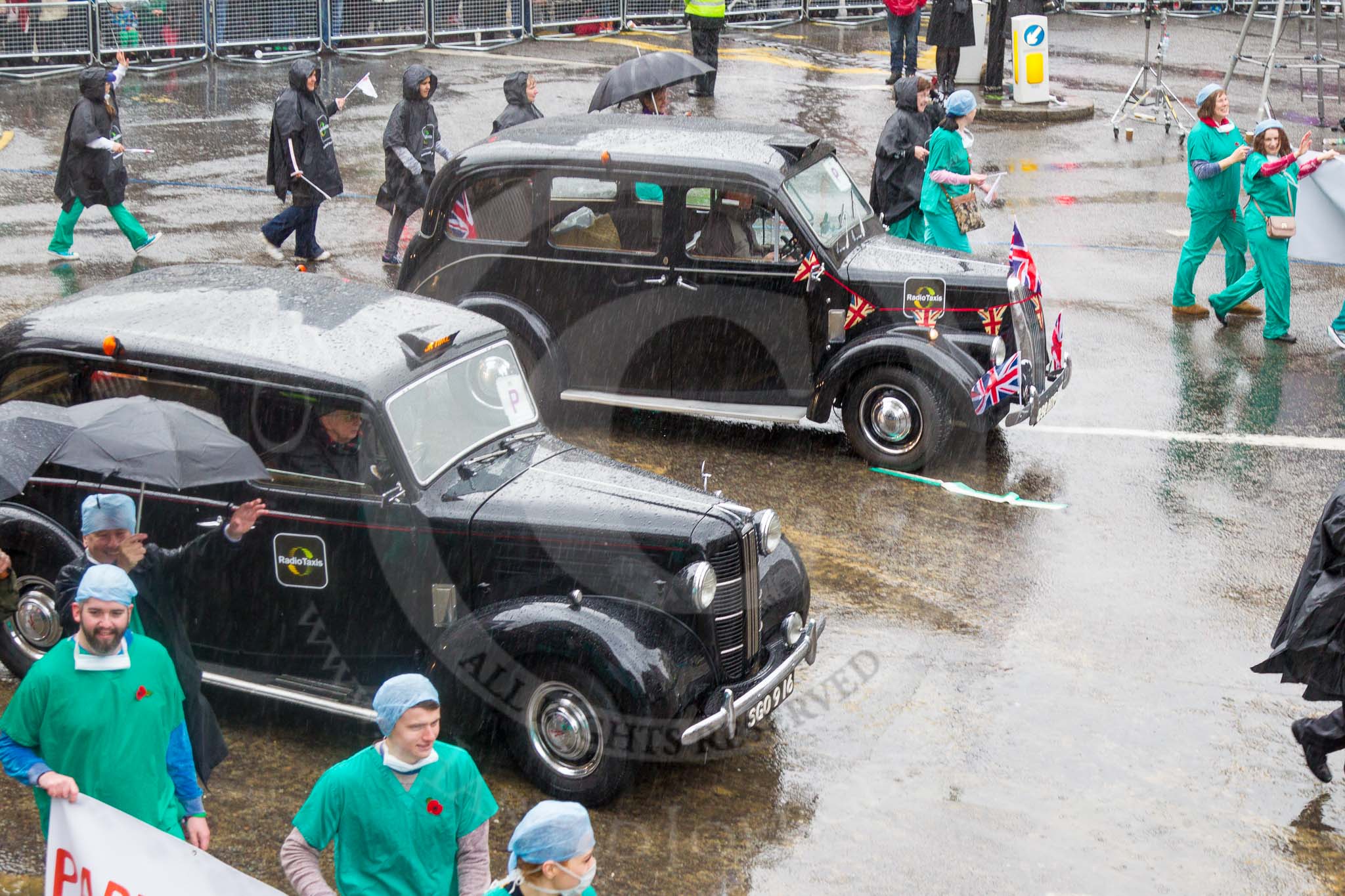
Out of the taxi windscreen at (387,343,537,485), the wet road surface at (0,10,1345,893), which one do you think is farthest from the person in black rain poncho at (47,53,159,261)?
the taxi windscreen at (387,343,537,485)

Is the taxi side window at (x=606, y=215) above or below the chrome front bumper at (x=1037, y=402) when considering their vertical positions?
above

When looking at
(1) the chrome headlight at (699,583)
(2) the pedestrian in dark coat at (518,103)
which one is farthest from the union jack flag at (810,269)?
(2) the pedestrian in dark coat at (518,103)

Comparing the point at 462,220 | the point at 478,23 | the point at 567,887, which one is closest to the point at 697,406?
the point at 462,220

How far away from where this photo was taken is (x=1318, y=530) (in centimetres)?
639

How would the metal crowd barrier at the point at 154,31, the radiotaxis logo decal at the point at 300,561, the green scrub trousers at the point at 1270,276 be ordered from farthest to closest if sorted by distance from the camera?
1. the metal crowd barrier at the point at 154,31
2. the green scrub trousers at the point at 1270,276
3. the radiotaxis logo decal at the point at 300,561

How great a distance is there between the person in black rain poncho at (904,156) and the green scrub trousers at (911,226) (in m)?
0.02

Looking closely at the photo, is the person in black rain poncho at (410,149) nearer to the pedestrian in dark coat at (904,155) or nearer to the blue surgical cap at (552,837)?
the pedestrian in dark coat at (904,155)

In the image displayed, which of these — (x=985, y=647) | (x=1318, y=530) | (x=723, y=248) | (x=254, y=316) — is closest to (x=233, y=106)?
(x=723, y=248)

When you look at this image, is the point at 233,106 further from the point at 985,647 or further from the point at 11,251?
the point at 985,647

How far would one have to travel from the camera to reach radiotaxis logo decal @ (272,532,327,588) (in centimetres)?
635

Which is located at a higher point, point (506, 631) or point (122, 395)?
point (122, 395)

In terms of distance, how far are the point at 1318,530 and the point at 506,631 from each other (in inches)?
136

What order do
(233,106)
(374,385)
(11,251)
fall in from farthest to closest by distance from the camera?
(233,106), (11,251), (374,385)

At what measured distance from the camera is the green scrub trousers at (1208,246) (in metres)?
12.2
